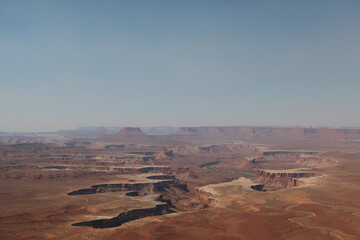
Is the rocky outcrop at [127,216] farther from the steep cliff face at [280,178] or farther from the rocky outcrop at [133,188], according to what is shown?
the steep cliff face at [280,178]

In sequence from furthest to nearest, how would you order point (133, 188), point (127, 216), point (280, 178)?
1. point (280, 178)
2. point (133, 188)
3. point (127, 216)

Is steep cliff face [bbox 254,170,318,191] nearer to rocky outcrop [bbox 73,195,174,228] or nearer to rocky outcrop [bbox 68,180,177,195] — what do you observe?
rocky outcrop [bbox 68,180,177,195]

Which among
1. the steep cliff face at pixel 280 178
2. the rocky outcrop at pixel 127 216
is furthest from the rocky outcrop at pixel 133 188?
the steep cliff face at pixel 280 178

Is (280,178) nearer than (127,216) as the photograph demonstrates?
No

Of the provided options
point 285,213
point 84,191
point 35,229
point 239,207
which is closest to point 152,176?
point 84,191

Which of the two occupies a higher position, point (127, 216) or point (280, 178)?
point (127, 216)

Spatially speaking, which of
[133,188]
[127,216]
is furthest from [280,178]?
[127,216]

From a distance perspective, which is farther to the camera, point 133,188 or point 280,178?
point 280,178

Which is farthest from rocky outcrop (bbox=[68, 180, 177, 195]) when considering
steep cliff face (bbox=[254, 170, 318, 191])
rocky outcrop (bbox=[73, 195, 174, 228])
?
steep cliff face (bbox=[254, 170, 318, 191])

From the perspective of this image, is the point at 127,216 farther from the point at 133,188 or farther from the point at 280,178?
the point at 280,178

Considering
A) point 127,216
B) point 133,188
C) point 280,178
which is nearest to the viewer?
point 127,216

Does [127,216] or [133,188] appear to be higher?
[127,216]
